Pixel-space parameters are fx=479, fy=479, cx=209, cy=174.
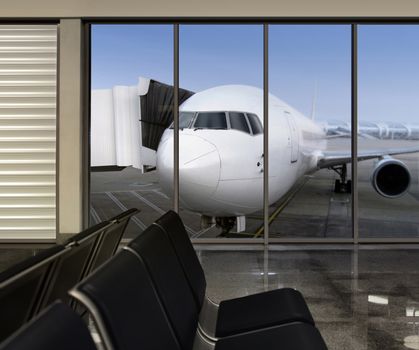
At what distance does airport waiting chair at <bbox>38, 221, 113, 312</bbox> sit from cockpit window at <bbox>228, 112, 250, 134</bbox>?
436cm

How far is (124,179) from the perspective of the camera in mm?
6602

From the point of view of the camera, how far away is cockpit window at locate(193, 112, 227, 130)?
241 inches

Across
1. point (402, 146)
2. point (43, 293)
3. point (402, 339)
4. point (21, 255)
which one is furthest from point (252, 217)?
point (43, 293)

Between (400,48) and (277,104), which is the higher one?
(400,48)

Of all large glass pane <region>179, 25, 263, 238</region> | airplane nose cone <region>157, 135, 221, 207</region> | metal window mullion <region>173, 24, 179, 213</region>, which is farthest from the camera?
metal window mullion <region>173, 24, 179, 213</region>

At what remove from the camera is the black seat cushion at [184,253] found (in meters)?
2.05

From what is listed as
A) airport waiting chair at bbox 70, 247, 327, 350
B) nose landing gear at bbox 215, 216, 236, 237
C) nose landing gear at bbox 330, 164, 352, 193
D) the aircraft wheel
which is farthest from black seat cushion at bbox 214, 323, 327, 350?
the aircraft wheel

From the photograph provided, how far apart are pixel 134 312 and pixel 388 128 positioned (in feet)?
20.1

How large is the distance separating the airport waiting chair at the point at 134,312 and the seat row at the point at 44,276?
0.58ft

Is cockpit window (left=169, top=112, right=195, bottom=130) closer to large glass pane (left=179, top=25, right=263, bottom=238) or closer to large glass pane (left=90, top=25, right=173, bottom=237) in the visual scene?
large glass pane (left=179, top=25, right=263, bottom=238)

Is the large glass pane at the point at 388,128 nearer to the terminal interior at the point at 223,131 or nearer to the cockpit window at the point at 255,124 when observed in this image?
the terminal interior at the point at 223,131

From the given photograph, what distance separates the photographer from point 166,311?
56.3 inches

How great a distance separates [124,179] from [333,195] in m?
2.93

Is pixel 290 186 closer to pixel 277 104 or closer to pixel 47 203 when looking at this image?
pixel 277 104
